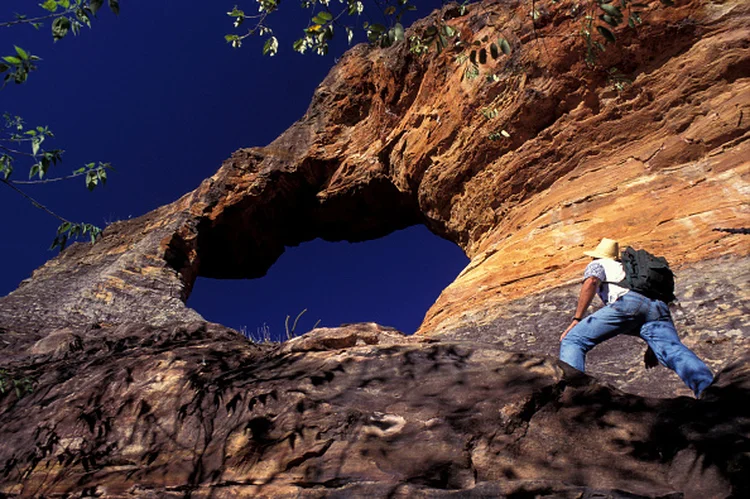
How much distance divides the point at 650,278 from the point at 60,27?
4.62m

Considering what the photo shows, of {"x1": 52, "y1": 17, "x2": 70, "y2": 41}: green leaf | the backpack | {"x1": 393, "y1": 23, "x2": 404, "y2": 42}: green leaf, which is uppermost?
{"x1": 52, "y1": 17, "x2": 70, "y2": 41}: green leaf

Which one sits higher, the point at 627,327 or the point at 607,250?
the point at 607,250

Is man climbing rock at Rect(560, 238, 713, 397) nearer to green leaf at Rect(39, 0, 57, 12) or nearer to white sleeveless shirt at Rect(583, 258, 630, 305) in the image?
white sleeveless shirt at Rect(583, 258, 630, 305)

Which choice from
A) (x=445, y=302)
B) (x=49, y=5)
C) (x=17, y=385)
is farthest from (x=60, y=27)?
(x=445, y=302)

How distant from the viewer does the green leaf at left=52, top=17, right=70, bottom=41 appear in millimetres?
2672

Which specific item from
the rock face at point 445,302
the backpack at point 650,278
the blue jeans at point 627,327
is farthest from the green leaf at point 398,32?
the backpack at point 650,278

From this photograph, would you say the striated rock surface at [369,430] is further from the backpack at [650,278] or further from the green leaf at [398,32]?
the green leaf at [398,32]

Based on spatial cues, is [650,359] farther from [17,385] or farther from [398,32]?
[17,385]

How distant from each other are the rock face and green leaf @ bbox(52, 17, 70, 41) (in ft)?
7.91

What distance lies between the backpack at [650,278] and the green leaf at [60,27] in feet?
14.8

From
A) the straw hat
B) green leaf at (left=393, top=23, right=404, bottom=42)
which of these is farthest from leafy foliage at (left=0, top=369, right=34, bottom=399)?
the straw hat

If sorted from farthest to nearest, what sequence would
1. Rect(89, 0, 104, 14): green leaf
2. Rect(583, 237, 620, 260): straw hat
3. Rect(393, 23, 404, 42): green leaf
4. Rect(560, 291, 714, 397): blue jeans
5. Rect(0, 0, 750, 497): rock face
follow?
Rect(583, 237, 620, 260): straw hat
Rect(560, 291, 714, 397): blue jeans
Rect(393, 23, 404, 42): green leaf
Rect(89, 0, 104, 14): green leaf
Rect(0, 0, 750, 497): rock face

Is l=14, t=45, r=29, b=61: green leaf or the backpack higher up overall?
l=14, t=45, r=29, b=61: green leaf

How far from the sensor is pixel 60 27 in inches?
106
